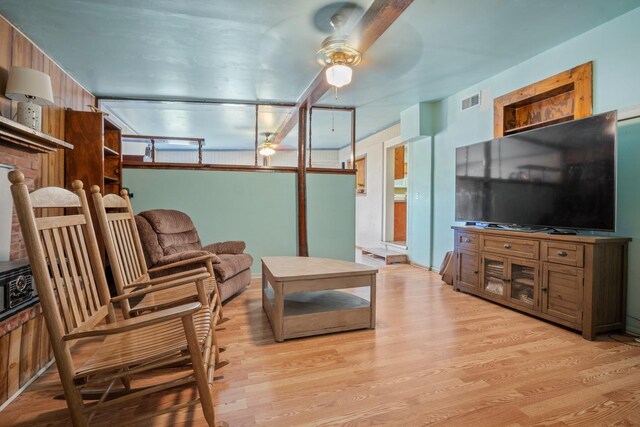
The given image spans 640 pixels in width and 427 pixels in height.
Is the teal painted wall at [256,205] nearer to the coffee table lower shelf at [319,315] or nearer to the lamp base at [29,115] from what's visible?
the lamp base at [29,115]

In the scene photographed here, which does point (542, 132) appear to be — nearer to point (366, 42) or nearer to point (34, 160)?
point (366, 42)

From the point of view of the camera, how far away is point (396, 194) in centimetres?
670

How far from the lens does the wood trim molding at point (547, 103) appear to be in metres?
2.75

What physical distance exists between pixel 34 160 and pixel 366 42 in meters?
2.88

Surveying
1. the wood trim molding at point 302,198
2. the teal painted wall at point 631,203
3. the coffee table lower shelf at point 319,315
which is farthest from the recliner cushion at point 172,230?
the teal painted wall at point 631,203

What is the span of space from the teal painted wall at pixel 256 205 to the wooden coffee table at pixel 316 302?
1703mm

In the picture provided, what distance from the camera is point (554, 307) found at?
2535 mm

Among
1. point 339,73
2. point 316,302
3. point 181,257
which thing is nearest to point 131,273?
point 181,257

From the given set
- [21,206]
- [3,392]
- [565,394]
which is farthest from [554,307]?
[3,392]

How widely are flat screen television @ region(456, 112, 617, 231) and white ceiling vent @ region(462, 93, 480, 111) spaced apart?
2.21ft

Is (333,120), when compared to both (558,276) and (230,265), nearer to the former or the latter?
(230,265)

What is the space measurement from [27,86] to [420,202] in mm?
4460

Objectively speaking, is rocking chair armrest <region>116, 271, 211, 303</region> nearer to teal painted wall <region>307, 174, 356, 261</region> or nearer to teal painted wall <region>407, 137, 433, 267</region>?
teal painted wall <region>307, 174, 356, 261</region>

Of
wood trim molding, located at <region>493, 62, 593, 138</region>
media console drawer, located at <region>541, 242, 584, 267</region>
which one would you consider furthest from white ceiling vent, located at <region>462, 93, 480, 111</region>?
media console drawer, located at <region>541, 242, 584, 267</region>
